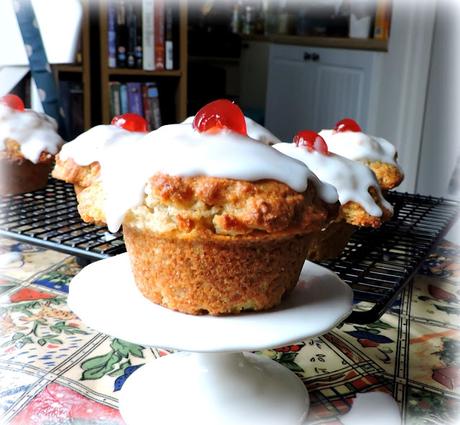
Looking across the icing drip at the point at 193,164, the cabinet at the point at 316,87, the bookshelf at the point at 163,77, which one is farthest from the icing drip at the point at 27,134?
the cabinet at the point at 316,87

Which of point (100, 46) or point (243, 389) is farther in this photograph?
point (100, 46)

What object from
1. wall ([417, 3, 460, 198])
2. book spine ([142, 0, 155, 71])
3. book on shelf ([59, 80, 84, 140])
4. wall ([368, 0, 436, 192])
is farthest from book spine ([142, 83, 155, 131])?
wall ([417, 3, 460, 198])

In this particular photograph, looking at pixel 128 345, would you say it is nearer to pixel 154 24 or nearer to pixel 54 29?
pixel 54 29

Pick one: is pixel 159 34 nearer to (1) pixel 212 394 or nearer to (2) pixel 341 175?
(2) pixel 341 175

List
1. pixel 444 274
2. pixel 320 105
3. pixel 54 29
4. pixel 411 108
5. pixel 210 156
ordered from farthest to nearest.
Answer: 1. pixel 320 105
2. pixel 411 108
3. pixel 54 29
4. pixel 444 274
5. pixel 210 156

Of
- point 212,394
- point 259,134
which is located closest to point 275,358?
point 212,394

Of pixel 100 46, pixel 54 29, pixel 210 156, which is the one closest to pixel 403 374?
pixel 210 156
